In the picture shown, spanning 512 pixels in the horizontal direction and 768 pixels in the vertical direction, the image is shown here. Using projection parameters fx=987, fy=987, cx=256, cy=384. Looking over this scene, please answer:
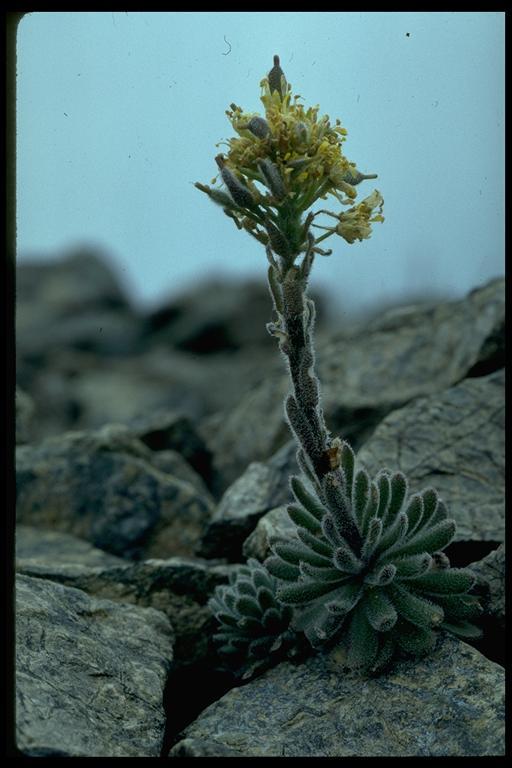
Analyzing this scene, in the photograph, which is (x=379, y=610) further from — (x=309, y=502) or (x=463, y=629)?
(x=309, y=502)

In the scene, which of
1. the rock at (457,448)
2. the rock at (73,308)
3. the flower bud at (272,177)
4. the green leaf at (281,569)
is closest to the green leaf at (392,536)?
the green leaf at (281,569)

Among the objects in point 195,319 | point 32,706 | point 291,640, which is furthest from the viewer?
point 195,319

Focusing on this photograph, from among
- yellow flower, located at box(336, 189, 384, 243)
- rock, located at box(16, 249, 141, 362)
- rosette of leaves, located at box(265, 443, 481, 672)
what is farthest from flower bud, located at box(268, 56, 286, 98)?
rock, located at box(16, 249, 141, 362)

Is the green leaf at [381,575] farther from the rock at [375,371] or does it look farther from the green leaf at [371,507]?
the rock at [375,371]

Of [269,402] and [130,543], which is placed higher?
[269,402]

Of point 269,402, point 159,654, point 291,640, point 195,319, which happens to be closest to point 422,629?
point 291,640

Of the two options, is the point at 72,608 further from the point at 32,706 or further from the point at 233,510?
the point at 233,510

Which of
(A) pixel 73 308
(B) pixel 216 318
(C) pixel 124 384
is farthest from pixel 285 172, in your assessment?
(A) pixel 73 308

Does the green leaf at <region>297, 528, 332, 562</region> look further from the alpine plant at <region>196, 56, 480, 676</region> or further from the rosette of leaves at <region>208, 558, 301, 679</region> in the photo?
the rosette of leaves at <region>208, 558, 301, 679</region>
